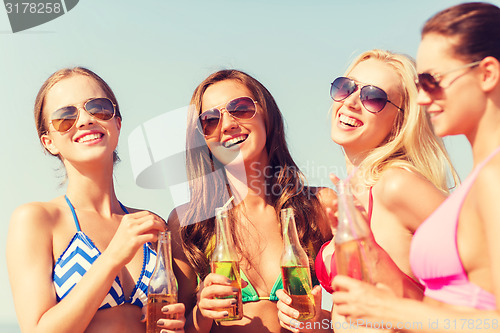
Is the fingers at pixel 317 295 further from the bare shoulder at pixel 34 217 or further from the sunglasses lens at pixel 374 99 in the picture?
the bare shoulder at pixel 34 217

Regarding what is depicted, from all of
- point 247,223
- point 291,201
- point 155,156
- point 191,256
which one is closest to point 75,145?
point 155,156

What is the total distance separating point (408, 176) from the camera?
3258 mm

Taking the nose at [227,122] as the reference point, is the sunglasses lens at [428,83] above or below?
above

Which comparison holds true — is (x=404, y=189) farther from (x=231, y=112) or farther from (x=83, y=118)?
(x=83, y=118)

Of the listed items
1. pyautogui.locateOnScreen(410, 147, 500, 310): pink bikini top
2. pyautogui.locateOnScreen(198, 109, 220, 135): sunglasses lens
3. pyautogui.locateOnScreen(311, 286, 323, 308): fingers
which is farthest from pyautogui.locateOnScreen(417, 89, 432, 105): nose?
pyautogui.locateOnScreen(198, 109, 220, 135): sunglasses lens

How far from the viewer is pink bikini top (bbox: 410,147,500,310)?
219cm

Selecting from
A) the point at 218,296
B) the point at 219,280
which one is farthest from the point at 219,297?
the point at 219,280

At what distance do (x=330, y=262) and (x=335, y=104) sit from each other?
1.36 meters

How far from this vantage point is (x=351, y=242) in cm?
251

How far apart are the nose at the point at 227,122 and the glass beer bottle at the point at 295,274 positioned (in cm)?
112

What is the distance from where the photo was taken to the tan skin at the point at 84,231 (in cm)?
317

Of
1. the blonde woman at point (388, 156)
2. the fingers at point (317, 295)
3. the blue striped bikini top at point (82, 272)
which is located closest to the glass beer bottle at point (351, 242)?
the blonde woman at point (388, 156)

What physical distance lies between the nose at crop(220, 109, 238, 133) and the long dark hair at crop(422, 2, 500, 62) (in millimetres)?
2137

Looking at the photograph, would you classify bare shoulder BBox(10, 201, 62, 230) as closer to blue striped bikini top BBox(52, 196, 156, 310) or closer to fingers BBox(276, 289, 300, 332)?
blue striped bikini top BBox(52, 196, 156, 310)
